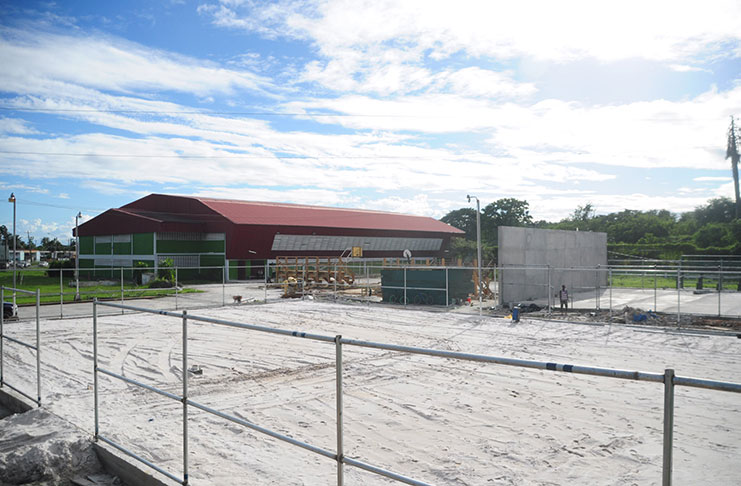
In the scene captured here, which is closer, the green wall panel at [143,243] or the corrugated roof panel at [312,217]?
the green wall panel at [143,243]

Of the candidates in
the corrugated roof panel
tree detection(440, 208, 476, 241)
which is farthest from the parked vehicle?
tree detection(440, 208, 476, 241)

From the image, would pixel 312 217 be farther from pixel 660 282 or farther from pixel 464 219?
pixel 464 219

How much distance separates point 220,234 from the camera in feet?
171

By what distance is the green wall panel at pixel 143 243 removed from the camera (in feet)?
166

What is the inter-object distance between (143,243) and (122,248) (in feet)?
15.4

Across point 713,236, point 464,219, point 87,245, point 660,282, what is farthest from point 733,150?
point 87,245

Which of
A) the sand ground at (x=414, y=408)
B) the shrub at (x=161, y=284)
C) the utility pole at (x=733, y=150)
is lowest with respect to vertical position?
the sand ground at (x=414, y=408)

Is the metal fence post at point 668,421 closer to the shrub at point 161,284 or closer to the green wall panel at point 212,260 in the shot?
the shrub at point 161,284

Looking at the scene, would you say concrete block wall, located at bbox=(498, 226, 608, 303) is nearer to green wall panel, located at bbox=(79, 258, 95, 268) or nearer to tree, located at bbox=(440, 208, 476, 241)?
green wall panel, located at bbox=(79, 258, 95, 268)

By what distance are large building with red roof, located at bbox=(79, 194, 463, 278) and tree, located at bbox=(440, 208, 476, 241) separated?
43.6 metres

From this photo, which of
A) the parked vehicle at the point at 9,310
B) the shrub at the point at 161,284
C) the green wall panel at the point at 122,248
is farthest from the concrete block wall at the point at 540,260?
the green wall panel at the point at 122,248

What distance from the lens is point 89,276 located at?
5775 centimetres

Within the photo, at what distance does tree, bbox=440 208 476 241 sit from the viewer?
108 metres

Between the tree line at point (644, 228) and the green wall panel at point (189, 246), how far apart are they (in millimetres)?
26359
